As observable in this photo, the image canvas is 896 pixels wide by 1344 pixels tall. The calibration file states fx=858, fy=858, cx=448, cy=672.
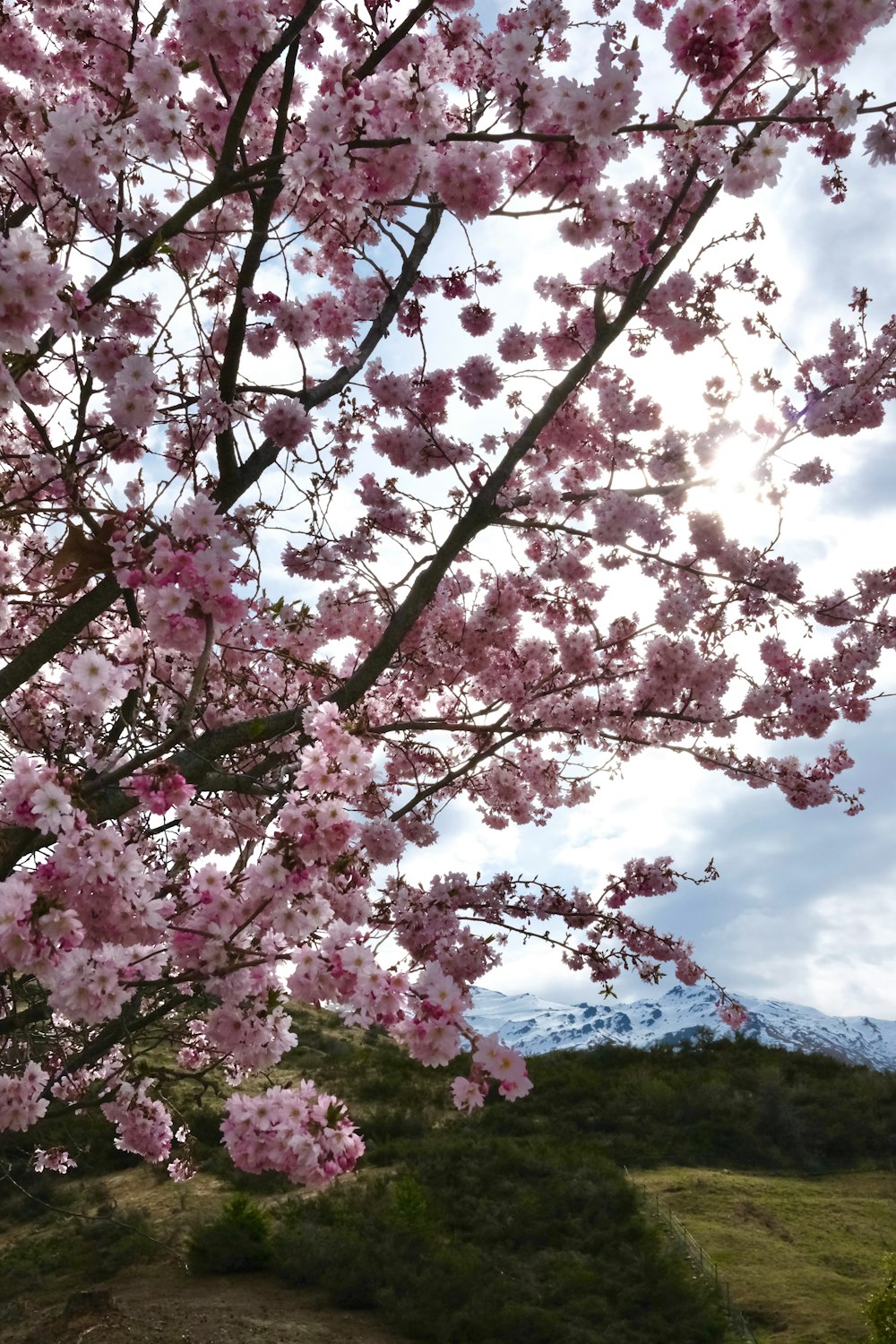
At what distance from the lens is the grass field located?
905cm

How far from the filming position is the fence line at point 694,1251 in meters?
8.80

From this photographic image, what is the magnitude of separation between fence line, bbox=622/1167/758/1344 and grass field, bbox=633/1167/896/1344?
13cm

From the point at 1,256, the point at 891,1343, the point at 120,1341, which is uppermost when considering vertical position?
the point at 1,256

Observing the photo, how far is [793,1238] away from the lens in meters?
11.1

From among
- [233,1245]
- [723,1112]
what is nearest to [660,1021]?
[723,1112]

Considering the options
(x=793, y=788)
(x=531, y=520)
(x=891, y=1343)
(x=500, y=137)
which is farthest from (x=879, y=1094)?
(x=500, y=137)

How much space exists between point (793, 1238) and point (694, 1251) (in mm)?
1762

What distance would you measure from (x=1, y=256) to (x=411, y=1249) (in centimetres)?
1159

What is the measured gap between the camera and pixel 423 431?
5.47m

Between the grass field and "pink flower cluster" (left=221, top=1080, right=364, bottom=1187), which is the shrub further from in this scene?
"pink flower cluster" (left=221, top=1080, right=364, bottom=1187)

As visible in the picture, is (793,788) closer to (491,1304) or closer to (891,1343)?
(891,1343)

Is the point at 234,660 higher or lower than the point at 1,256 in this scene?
higher

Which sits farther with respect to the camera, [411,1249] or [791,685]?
[411,1249]

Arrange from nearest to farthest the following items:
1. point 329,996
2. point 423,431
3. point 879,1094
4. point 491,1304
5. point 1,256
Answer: point 1,256
point 329,996
point 423,431
point 491,1304
point 879,1094
